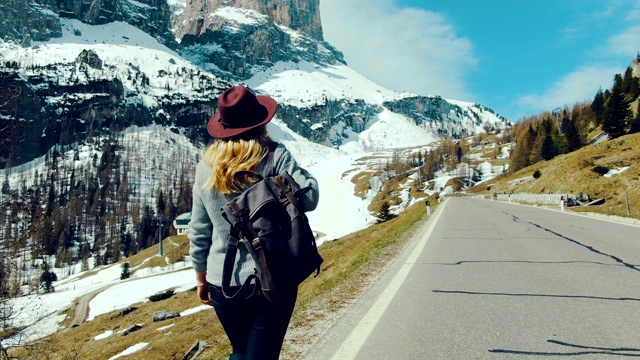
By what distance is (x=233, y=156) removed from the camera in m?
2.63

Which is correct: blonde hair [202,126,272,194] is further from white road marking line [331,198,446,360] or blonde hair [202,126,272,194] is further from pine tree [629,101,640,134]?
pine tree [629,101,640,134]

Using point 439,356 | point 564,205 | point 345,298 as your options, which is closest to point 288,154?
point 439,356

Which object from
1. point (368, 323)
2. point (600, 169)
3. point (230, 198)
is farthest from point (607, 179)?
point (230, 198)

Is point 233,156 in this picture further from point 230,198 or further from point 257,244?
point 257,244

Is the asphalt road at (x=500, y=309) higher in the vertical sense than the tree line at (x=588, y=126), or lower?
lower

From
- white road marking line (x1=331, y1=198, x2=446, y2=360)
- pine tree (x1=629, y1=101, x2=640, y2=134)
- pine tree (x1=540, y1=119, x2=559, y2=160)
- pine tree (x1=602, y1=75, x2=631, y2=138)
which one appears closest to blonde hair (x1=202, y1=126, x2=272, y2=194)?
white road marking line (x1=331, y1=198, x2=446, y2=360)

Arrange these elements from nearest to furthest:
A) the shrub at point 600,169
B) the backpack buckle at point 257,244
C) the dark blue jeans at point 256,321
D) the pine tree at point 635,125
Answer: the backpack buckle at point 257,244, the dark blue jeans at point 256,321, the shrub at point 600,169, the pine tree at point 635,125

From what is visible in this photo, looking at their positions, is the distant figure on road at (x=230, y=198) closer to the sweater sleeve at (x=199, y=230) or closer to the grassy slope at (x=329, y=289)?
the sweater sleeve at (x=199, y=230)

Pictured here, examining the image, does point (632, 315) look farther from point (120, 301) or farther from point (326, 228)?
point (326, 228)

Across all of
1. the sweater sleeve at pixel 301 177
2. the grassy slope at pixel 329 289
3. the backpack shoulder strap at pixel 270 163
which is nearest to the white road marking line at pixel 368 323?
the grassy slope at pixel 329 289

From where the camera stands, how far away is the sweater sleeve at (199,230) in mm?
2770

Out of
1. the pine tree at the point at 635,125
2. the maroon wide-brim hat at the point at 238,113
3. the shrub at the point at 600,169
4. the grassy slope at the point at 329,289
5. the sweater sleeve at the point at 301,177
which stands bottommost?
the grassy slope at the point at 329,289

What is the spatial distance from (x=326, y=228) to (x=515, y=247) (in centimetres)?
8646

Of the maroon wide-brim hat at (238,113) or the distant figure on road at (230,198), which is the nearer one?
the distant figure on road at (230,198)
